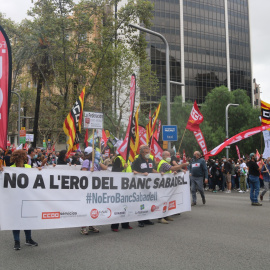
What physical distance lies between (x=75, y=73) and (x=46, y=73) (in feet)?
11.2

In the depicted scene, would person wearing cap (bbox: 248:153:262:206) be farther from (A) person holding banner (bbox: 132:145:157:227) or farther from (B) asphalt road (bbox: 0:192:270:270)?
(A) person holding banner (bbox: 132:145:157:227)

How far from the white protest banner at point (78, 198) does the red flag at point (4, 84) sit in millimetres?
722

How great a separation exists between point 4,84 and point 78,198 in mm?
2574

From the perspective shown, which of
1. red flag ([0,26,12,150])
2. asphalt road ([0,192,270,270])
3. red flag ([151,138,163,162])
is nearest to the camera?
asphalt road ([0,192,270,270])

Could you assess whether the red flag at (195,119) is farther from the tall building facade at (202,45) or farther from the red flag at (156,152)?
the tall building facade at (202,45)

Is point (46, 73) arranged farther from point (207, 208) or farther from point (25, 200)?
point (25, 200)

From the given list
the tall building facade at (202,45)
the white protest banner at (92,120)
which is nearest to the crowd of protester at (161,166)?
the white protest banner at (92,120)

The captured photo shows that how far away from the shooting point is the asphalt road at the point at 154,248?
5.49 m

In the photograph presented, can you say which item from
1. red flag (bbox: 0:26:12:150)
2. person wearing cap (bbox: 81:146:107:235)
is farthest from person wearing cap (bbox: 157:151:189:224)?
red flag (bbox: 0:26:12:150)

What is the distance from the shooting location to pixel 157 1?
64875mm

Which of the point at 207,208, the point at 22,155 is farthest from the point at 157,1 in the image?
the point at 22,155

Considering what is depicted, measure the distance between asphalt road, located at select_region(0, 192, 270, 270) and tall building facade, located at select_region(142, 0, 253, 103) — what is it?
55.0 m

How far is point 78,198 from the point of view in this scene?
7.26 metres

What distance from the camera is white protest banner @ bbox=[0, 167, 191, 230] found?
6.32 meters
